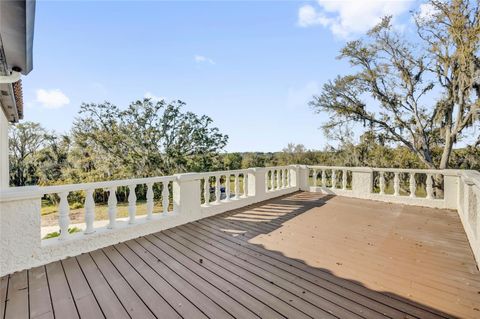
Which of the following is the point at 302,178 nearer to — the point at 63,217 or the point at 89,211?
the point at 89,211

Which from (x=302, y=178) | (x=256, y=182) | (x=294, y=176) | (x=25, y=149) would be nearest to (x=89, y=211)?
(x=256, y=182)

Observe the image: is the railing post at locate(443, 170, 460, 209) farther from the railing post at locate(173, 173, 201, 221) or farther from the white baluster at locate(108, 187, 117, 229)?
the white baluster at locate(108, 187, 117, 229)

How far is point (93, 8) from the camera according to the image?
6.53m

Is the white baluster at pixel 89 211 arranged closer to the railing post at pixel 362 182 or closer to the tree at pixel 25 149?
the railing post at pixel 362 182

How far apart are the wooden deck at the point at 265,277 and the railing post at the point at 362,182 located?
2219 millimetres

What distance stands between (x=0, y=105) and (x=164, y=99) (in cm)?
865

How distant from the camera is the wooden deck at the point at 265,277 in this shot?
188 centimetres

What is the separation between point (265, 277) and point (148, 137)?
11656mm

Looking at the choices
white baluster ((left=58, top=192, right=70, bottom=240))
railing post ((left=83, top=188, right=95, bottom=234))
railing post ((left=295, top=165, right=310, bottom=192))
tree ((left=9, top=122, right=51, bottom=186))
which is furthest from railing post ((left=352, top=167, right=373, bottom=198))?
tree ((left=9, top=122, right=51, bottom=186))

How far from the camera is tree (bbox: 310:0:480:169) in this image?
864 cm

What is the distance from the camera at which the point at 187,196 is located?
4305 mm

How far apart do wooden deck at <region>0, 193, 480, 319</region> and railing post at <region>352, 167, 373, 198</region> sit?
222 centimetres

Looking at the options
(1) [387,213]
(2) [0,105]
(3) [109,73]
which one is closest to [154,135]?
(3) [109,73]

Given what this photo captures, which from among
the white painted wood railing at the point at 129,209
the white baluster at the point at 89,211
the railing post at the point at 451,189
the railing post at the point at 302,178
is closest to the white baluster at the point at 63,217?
the white painted wood railing at the point at 129,209
